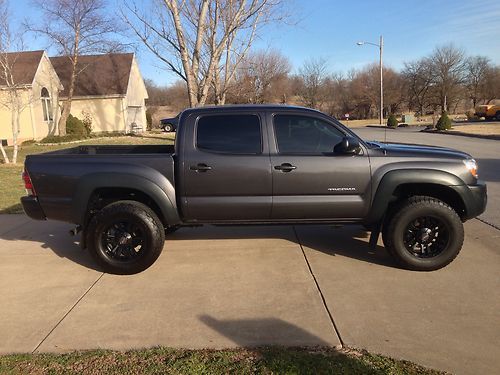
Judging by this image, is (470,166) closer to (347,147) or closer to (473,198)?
(473,198)

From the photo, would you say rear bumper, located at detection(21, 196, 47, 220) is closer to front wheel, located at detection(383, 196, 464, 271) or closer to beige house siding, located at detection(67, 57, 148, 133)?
front wheel, located at detection(383, 196, 464, 271)

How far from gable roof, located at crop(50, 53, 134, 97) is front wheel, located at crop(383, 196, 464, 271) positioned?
1285 inches

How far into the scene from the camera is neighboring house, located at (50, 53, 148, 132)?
1355 inches

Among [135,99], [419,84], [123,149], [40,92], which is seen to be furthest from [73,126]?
[419,84]

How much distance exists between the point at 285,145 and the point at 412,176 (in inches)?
56.5

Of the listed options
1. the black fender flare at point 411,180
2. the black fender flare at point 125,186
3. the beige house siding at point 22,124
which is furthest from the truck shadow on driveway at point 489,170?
the beige house siding at point 22,124

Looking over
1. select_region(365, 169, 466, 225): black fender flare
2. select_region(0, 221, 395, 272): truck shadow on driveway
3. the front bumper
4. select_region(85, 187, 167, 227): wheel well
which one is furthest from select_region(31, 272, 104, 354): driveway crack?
the front bumper

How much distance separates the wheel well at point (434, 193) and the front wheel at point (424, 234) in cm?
16

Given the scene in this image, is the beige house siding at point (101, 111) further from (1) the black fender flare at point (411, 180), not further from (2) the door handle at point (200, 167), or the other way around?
(1) the black fender flare at point (411, 180)

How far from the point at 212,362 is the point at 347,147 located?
270 cm

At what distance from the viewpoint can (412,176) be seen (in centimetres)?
486

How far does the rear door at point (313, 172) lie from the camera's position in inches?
194

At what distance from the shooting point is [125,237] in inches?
199

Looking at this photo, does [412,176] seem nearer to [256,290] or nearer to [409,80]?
[256,290]
